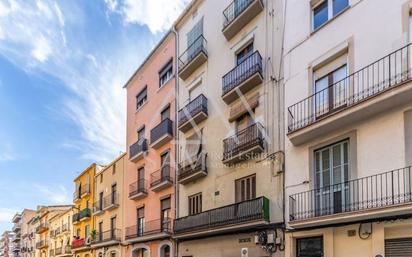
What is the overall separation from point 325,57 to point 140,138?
1538 centimetres

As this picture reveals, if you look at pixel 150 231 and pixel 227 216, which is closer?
pixel 227 216

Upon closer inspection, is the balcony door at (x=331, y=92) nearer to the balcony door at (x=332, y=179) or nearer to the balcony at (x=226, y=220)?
the balcony door at (x=332, y=179)

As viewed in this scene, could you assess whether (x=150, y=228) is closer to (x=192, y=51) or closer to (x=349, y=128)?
(x=192, y=51)

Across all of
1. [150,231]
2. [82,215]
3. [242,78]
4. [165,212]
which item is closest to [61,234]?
[82,215]

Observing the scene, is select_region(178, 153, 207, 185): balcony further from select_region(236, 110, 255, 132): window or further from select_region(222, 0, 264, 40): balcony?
select_region(222, 0, 264, 40): balcony

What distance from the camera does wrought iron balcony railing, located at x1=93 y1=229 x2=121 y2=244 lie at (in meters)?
26.2

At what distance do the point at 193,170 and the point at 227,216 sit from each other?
353 centimetres

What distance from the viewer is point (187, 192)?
19094mm

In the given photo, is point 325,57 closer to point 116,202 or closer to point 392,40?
point 392,40

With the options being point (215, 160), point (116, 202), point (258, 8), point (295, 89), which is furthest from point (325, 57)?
point (116, 202)

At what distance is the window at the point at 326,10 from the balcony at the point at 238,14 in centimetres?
292

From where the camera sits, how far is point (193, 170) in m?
18.0

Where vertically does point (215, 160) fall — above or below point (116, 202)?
above

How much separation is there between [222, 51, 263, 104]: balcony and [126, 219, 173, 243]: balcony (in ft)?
24.2
